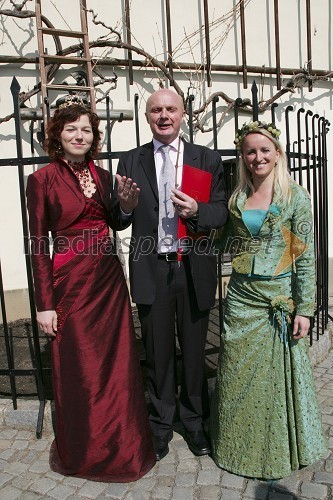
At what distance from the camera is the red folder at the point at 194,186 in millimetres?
2508

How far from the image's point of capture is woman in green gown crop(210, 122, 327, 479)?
2389 millimetres

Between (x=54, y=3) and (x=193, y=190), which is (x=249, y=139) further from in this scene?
(x=54, y=3)

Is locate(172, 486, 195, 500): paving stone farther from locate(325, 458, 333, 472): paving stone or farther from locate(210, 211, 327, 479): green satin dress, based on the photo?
locate(325, 458, 333, 472): paving stone

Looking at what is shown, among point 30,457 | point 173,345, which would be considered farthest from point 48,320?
point 30,457

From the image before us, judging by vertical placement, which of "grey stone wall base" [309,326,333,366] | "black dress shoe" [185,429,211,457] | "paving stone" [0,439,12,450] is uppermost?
"grey stone wall base" [309,326,333,366]

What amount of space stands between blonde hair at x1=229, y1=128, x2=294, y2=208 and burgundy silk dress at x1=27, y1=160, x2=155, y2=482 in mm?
762

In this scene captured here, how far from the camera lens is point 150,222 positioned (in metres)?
2.57

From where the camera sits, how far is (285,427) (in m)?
2.45

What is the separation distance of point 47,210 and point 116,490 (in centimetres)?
151

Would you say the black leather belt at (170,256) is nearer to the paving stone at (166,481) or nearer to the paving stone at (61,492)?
the paving stone at (166,481)

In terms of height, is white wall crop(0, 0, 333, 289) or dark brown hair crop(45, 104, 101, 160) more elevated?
white wall crop(0, 0, 333, 289)

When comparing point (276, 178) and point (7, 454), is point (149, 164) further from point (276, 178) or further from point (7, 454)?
point (7, 454)

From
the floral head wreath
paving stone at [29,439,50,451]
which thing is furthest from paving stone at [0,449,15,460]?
the floral head wreath

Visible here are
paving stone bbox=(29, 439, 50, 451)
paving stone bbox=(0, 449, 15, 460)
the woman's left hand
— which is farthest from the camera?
paving stone bbox=(29, 439, 50, 451)
